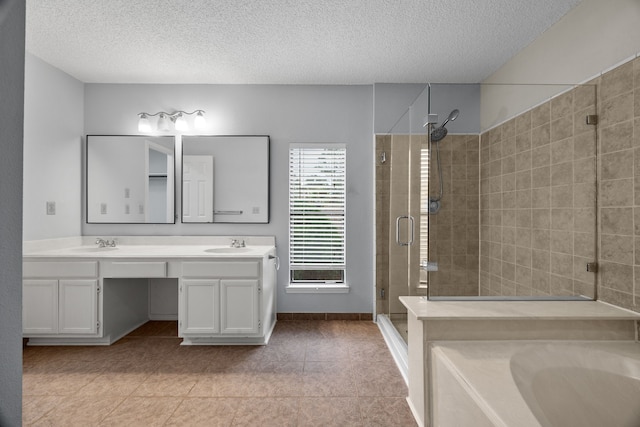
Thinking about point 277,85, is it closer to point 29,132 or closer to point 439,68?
point 439,68

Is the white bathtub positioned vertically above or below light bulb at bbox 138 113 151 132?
below

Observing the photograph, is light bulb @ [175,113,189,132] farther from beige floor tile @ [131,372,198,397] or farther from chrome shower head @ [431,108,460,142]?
chrome shower head @ [431,108,460,142]

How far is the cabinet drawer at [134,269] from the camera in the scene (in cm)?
276

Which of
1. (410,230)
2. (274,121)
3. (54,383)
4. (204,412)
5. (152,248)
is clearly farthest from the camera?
(274,121)

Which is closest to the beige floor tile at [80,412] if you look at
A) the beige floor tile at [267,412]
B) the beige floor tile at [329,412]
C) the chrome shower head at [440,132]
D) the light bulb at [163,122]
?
the beige floor tile at [267,412]

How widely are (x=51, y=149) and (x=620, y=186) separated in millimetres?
4173

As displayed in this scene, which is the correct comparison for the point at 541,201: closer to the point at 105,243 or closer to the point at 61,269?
the point at 61,269

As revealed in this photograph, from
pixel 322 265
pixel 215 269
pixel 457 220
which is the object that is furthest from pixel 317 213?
pixel 457 220

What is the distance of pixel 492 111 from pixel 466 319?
5.19 ft

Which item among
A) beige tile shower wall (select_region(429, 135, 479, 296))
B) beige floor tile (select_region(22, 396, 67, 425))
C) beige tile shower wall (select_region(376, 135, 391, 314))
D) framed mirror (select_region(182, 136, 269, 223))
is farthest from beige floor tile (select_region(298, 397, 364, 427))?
framed mirror (select_region(182, 136, 269, 223))

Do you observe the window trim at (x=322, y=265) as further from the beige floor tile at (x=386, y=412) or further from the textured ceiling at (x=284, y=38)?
the beige floor tile at (x=386, y=412)

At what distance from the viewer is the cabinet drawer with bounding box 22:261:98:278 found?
2709 mm

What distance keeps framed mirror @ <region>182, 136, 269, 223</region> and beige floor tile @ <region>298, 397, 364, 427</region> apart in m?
1.90

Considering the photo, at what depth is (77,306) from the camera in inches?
108
